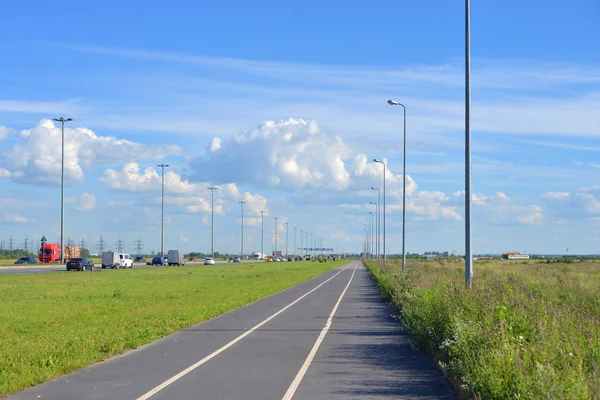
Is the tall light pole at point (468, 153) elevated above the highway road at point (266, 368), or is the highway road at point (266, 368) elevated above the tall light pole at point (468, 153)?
the tall light pole at point (468, 153)

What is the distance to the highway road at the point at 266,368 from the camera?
428 inches

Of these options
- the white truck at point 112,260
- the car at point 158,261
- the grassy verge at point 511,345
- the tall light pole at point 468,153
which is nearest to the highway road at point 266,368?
the grassy verge at point 511,345

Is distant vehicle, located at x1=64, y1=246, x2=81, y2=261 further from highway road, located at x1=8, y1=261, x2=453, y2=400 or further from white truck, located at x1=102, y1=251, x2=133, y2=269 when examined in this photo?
highway road, located at x1=8, y1=261, x2=453, y2=400

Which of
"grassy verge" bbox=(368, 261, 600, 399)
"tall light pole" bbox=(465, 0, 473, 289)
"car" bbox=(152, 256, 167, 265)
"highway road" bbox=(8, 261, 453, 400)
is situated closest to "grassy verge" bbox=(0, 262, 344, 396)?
"highway road" bbox=(8, 261, 453, 400)

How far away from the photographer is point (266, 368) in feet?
43.5

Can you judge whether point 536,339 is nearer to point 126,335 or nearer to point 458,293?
point 458,293

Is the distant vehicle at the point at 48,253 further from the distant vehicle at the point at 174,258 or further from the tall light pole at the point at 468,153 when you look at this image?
the tall light pole at the point at 468,153

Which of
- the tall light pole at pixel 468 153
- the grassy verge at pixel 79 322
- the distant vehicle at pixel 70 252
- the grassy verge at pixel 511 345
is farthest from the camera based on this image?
the distant vehicle at pixel 70 252

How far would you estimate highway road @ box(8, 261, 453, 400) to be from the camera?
1086 cm

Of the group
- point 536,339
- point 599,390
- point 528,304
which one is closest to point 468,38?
point 528,304

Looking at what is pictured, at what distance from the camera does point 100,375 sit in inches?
492

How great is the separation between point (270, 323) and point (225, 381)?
10.3 meters

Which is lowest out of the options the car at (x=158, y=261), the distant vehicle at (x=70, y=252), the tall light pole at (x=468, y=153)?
the car at (x=158, y=261)

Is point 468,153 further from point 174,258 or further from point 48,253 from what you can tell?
point 48,253
